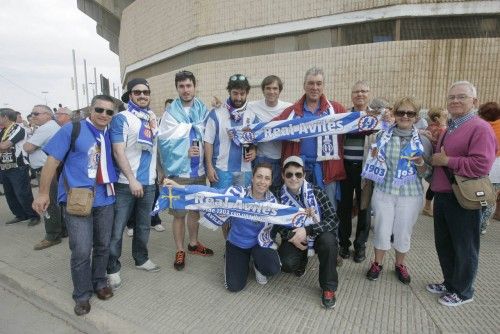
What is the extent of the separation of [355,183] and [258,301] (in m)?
1.85

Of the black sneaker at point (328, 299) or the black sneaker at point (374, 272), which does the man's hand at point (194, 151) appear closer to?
the black sneaker at point (328, 299)

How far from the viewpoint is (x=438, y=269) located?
12.4ft

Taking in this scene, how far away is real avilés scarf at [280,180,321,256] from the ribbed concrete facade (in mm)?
8162

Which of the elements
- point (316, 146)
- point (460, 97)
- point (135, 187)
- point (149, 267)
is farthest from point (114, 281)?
point (460, 97)

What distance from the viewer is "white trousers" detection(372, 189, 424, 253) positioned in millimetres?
3330

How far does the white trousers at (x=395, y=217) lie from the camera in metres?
3.33

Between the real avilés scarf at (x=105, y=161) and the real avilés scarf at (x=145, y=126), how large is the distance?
0.34 metres

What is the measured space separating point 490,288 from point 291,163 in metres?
2.44

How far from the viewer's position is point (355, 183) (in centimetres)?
400

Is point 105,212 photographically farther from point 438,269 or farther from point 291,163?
point 438,269

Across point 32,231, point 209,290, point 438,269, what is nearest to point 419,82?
point 438,269

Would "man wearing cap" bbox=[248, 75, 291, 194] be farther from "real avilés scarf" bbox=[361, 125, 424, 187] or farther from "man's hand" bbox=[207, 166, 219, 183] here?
"real avilés scarf" bbox=[361, 125, 424, 187]

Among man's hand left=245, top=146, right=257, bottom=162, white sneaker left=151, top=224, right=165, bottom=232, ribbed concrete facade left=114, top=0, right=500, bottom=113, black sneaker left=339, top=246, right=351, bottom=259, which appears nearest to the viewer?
man's hand left=245, top=146, right=257, bottom=162

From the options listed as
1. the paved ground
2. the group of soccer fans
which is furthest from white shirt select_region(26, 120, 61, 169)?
the paved ground
